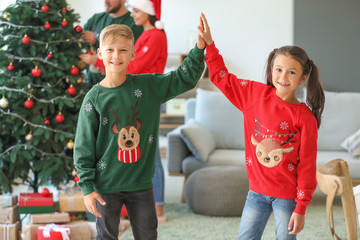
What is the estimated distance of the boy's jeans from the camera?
1693 millimetres

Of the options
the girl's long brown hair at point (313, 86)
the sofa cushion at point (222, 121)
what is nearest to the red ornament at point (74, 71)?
the girl's long brown hair at point (313, 86)

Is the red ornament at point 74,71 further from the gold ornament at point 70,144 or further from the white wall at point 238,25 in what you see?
the white wall at point 238,25

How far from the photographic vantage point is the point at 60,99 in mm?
2697

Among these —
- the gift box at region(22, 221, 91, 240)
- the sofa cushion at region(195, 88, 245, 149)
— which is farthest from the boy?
the sofa cushion at region(195, 88, 245, 149)

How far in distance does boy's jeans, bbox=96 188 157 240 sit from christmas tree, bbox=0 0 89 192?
1.07 m

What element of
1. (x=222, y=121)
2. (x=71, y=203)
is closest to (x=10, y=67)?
(x=71, y=203)

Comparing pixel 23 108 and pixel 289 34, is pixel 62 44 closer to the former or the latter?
pixel 23 108

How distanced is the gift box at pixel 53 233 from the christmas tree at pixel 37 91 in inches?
13.2

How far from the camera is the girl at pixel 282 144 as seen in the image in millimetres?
1601

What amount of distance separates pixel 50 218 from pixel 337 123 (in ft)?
8.10

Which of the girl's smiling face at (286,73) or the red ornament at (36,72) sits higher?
the red ornament at (36,72)

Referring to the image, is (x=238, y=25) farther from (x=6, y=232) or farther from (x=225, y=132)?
(x=6, y=232)

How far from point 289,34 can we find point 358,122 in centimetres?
314

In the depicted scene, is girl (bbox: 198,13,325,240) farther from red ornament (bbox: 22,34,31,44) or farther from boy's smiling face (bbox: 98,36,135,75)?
red ornament (bbox: 22,34,31,44)
